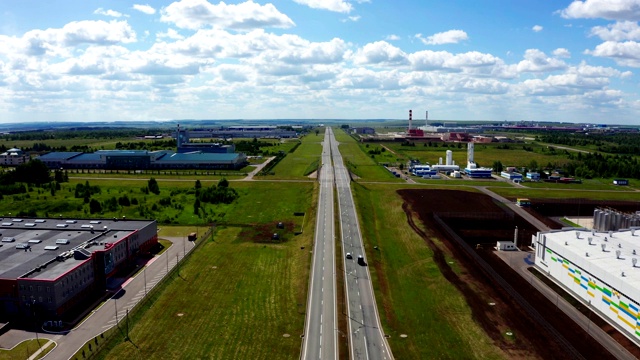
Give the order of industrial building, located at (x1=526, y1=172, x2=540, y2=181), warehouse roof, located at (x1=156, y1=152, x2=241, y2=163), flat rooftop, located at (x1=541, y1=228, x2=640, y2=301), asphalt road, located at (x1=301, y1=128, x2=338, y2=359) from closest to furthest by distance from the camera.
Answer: asphalt road, located at (x1=301, y1=128, x2=338, y2=359) → flat rooftop, located at (x1=541, y1=228, x2=640, y2=301) → industrial building, located at (x1=526, y1=172, x2=540, y2=181) → warehouse roof, located at (x1=156, y1=152, x2=241, y2=163)

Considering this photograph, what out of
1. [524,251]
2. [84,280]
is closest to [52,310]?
[84,280]

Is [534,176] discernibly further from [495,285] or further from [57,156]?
[57,156]

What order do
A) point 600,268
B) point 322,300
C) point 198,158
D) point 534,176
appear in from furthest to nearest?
1. point 198,158
2. point 534,176
3. point 322,300
4. point 600,268

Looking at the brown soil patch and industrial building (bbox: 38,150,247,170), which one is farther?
industrial building (bbox: 38,150,247,170)

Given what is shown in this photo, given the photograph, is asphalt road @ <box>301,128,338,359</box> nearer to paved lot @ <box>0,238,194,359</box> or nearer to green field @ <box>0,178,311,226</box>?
paved lot @ <box>0,238,194,359</box>

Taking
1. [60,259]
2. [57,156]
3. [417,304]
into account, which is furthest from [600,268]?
[57,156]

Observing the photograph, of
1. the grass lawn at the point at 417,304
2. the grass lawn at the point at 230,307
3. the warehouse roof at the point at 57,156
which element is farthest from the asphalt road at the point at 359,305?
the warehouse roof at the point at 57,156

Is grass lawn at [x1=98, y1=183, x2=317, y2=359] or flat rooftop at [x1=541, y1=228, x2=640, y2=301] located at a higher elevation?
flat rooftop at [x1=541, y1=228, x2=640, y2=301]

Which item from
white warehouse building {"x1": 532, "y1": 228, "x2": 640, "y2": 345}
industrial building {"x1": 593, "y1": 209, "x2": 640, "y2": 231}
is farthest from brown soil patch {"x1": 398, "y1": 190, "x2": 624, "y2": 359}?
industrial building {"x1": 593, "y1": 209, "x2": 640, "y2": 231}
